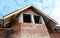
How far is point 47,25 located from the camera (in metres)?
16.7

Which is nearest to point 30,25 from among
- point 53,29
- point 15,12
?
point 15,12

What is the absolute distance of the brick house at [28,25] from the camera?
45.9ft

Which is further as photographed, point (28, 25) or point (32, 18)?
point (32, 18)

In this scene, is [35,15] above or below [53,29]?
above

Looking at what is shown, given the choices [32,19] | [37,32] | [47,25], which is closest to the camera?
[37,32]

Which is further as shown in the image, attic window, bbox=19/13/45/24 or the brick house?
attic window, bbox=19/13/45/24

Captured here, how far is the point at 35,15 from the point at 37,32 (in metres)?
2.48

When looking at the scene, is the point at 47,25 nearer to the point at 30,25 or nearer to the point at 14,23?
the point at 30,25

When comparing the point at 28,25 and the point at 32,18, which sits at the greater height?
the point at 32,18

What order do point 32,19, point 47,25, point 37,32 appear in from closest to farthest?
point 37,32 < point 32,19 < point 47,25

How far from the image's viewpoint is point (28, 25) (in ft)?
47.8

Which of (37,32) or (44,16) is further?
(44,16)

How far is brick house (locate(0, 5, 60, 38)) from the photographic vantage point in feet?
45.9

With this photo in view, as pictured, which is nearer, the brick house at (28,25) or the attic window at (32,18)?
the brick house at (28,25)
